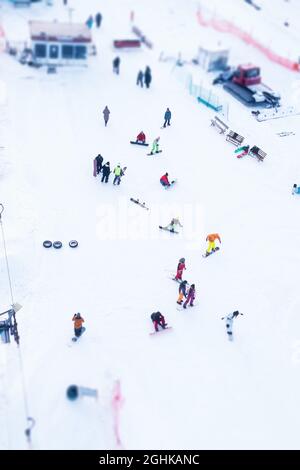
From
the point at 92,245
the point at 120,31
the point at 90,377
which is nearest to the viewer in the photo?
the point at 90,377

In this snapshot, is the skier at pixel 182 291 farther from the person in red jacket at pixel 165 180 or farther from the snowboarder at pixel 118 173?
the snowboarder at pixel 118 173

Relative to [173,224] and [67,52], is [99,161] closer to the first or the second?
[173,224]

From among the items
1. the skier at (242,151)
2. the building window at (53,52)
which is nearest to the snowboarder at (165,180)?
the skier at (242,151)

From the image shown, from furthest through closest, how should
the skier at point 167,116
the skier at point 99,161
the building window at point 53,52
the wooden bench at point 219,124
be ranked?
the building window at point 53,52 < the wooden bench at point 219,124 < the skier at point 167,116 < the skier at point 99,161

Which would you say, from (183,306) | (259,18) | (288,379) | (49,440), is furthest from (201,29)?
(49,440)

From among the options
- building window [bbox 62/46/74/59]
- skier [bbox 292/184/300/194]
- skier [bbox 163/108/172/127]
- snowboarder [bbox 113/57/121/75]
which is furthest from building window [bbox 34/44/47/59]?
skier [bbox 292/184/300/194]

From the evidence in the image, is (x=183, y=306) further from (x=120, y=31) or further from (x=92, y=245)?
(x=120, y=31)
